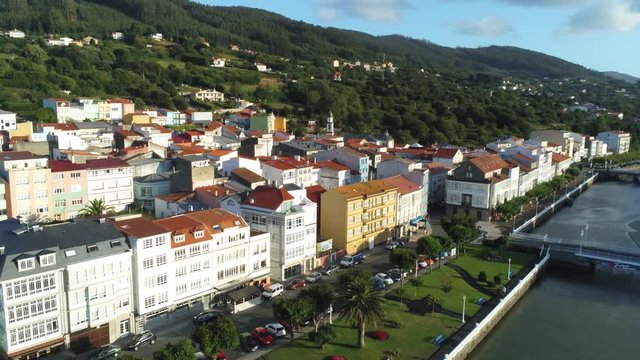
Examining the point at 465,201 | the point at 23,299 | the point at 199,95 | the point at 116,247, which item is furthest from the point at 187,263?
the point at 199,95

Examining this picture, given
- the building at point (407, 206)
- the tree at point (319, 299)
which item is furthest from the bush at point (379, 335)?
the building at point (407, 206)

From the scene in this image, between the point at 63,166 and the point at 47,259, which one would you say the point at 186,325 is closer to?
the point at 47,259

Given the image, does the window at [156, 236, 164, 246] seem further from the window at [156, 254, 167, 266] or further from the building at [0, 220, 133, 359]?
the building at [0, 220, 133, 359]

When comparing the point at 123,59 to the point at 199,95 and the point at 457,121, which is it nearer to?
the point at 199,95

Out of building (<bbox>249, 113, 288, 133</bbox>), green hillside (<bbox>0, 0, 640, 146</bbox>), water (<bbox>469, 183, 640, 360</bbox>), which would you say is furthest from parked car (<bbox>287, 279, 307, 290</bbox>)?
building (<bbox>249, 113, 288, 133</bbox>)

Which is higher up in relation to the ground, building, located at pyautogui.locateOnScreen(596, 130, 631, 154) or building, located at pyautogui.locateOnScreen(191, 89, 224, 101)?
building, located at pyautogui.locateOnScreen(191, 89, 224, 101)

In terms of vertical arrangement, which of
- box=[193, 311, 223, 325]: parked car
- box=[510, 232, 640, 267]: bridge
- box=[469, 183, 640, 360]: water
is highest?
box=[510, 232, 640, 267]: bridge

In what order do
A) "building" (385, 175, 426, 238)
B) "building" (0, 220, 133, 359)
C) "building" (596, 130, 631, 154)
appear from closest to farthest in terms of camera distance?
1. "building" (0, 220, 133, 359)
2. "building" (385, 175, 426, 238)
3. "building" (596, 130, 631, 154)

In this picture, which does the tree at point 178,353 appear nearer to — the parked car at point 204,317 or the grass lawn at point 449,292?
the parked car at point 204,317
